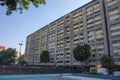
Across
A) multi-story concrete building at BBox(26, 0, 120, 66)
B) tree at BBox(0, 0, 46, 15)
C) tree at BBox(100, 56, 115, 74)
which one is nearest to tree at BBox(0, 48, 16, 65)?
multi-story concrete building at BBox(26, 0, 120, 66)

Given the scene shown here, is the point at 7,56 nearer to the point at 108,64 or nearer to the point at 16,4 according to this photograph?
the point at 108,64

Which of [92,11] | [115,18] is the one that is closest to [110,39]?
[115,18]

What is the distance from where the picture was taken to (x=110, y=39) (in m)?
60.0

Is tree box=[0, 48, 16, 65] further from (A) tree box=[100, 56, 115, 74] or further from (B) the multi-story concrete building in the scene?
(A) tree box=[100, 56, 115, 74]

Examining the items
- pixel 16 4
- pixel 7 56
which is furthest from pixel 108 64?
pixel 7 56

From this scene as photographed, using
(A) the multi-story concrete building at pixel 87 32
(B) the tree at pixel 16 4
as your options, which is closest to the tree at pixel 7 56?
(A) the multi-story concrete building at pixel 87 32

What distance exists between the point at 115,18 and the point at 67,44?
108 feet

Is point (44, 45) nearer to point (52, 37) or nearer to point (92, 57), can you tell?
point (52, 37)

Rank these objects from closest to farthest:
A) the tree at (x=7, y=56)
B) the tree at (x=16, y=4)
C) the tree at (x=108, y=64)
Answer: the tree at (x=16, y=4)
the tree at (x=108, y=64)
the tree at (x=7, y=56)

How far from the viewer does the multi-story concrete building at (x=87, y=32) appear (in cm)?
6009

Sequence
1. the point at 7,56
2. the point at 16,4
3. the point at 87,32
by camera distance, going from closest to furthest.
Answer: the point at 16,4 → the point at 87,32 → the point at 7,56

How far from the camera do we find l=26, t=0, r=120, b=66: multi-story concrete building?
6009 cm

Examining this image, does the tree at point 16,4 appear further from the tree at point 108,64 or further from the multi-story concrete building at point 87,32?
the multi-story concrete building at point 87,32

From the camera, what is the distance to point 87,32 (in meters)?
71.6
